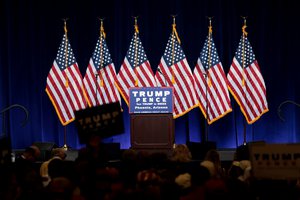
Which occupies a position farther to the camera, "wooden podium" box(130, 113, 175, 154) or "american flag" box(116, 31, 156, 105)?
"american flag" box(116, 31, 156, 105)

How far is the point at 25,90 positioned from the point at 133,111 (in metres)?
3.84

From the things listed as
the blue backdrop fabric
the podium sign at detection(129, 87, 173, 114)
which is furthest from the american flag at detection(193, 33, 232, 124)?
the podium sign at detection(129, 87, 173, 114)

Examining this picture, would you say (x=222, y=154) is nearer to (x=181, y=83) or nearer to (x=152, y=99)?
(x=181, y=83)

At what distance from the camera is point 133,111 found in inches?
486

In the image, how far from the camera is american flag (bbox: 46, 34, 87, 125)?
1423 centimetres

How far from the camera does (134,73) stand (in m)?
14.3

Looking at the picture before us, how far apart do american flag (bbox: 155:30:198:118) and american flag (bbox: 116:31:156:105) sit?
0.26 meters

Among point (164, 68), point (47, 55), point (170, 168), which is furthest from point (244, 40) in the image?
point (170, 168)

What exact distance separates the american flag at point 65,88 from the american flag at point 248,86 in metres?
3.46

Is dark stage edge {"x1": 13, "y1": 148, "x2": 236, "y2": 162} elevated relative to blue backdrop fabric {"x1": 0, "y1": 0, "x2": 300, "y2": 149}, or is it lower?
lower

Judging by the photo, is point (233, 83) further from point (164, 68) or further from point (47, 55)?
point (47, 55)

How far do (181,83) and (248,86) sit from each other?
4.97 feet

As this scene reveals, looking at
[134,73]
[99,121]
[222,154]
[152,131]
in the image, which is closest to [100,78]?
[134,73]

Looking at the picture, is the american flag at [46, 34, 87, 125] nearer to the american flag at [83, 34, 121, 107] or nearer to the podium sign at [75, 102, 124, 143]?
the american flag at [83, 34, 121, 107]
